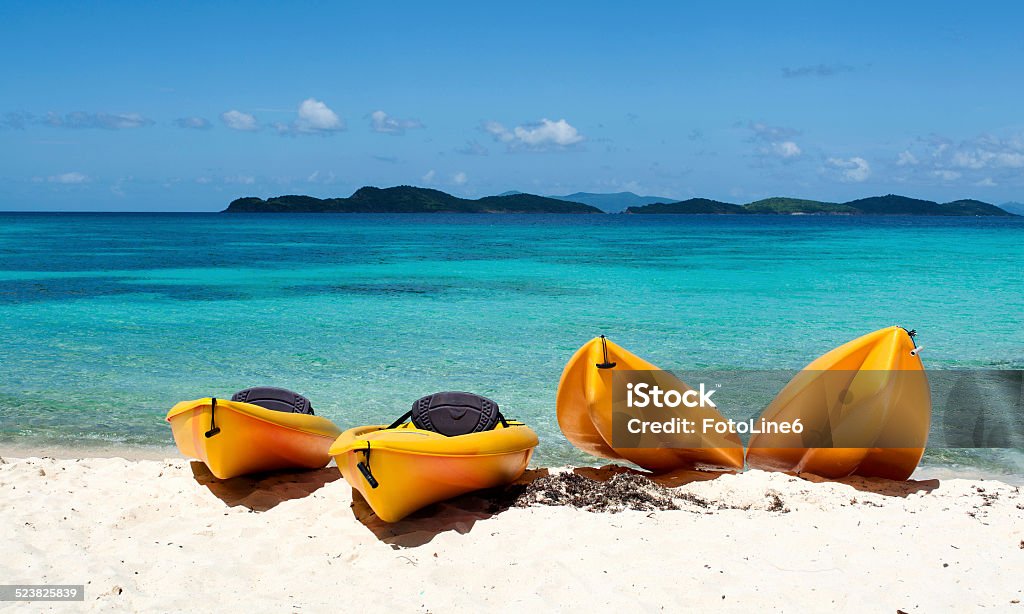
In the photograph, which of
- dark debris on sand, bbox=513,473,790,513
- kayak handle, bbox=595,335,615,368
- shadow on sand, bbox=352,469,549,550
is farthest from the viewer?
kayak handle, bbox=595,335,615,368

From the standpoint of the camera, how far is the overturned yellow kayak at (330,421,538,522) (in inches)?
187

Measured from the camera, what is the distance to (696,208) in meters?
151

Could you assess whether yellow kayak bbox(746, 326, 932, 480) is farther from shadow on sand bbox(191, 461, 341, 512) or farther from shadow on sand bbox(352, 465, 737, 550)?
shadow on sand bbox(191, 461, 341, 512)

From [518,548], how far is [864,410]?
299 centimetres

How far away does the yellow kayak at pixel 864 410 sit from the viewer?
584 cm

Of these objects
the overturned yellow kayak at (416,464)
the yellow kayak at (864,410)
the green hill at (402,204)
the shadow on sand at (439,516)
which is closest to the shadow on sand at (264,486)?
the shadow on sand at (439,516)

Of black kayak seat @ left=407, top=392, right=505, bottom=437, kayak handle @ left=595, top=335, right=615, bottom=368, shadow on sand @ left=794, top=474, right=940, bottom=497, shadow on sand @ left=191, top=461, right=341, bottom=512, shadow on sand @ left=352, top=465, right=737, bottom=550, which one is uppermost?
kayak handle @ left=595, top=335, right=615, bottom=368

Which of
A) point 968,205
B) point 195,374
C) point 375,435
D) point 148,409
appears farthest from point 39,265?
point 968,205

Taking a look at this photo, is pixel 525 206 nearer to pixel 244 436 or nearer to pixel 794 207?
pixel 794 207

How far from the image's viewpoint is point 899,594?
392 cm

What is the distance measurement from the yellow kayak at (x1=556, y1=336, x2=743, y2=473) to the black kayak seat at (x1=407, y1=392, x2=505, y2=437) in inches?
33.4

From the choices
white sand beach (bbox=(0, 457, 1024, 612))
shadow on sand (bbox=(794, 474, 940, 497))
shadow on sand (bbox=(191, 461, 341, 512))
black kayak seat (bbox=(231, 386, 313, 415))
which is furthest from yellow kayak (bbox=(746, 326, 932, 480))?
black kayak seat (bbox=(231, 386, 313, 415))

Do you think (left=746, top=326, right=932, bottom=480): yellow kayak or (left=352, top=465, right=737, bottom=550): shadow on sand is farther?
(left=746, top=326, right=932, bottom=480): yellow kayak

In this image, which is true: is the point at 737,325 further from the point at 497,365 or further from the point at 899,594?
the point at 899,594
